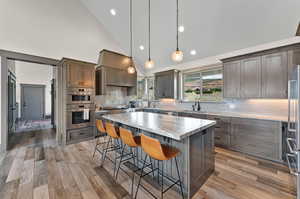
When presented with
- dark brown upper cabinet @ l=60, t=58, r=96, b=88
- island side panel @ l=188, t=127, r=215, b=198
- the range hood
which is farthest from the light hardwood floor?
the range hood

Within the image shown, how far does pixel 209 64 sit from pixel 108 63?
11.8 ft

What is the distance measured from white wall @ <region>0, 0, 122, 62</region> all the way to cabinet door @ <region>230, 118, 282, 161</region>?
5241 millimetres

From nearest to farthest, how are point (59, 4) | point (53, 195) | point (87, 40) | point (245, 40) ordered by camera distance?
point (53, 195)
point (245, 40)
point (59, 4)
point (87, 40)

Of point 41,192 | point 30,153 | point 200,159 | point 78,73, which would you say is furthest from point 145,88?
point 41,192

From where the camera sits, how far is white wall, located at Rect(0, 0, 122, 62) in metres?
3.47

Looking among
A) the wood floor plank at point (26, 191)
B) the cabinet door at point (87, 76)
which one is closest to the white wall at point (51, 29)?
the cabinet door at point (87, 76)

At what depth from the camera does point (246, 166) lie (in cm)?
254

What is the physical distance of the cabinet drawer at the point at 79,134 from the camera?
12.6ft

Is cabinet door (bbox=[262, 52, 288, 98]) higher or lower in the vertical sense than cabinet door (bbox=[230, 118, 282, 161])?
higher

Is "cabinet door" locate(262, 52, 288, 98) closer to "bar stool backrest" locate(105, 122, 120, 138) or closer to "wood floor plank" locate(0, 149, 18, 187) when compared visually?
"bar stool backrest" locate(105, 122, 120, 138)

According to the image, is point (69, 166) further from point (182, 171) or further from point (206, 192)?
point (206, 192)

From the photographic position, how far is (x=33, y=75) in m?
7.95

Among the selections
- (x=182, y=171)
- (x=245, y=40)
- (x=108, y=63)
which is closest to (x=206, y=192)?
(x=182, y=171)

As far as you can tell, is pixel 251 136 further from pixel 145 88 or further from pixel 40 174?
pixel 145 88
